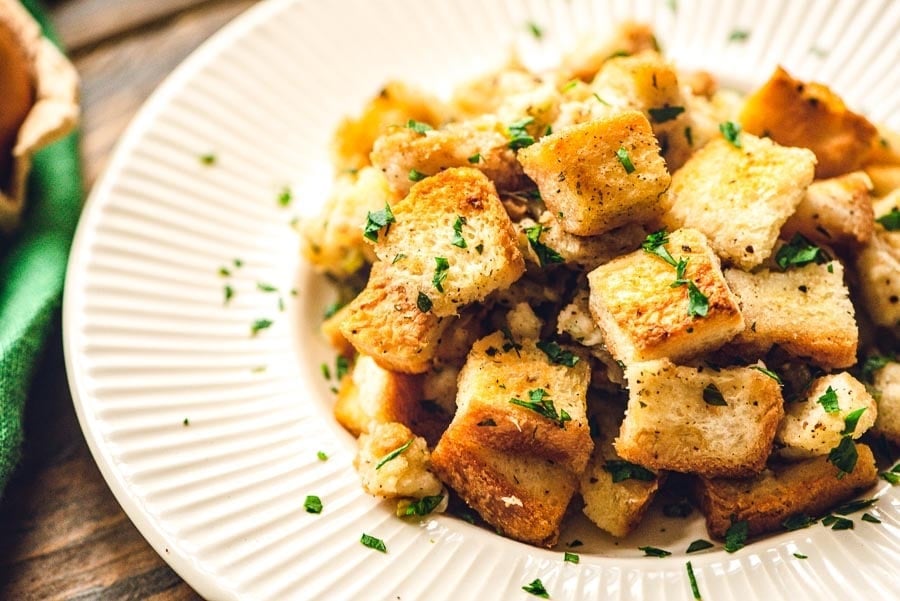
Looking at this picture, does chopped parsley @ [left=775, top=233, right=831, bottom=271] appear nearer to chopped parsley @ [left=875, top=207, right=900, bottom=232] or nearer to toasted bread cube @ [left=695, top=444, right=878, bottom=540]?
chopped parsley @ [left=875, top=207, right=900, bottom=232]

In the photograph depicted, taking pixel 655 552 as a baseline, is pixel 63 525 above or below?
below

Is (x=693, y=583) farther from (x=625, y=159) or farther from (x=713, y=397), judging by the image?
(x=625, y=159)

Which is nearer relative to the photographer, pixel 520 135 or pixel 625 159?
pixel 625 159

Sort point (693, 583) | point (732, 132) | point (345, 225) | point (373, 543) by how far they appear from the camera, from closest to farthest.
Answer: point (693, 583)
point (373, 543)
point (732, 132)
point (345, 225)

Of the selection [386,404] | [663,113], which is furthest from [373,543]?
[663,113]

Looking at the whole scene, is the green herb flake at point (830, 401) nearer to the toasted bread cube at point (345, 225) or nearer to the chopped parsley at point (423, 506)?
the chopped parsley at point (423, 506)

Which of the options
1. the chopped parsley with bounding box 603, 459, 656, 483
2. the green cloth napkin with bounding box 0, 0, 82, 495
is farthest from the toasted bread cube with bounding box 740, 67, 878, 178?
the green cloth napkin with bounding box 0, 0, 82, 495
